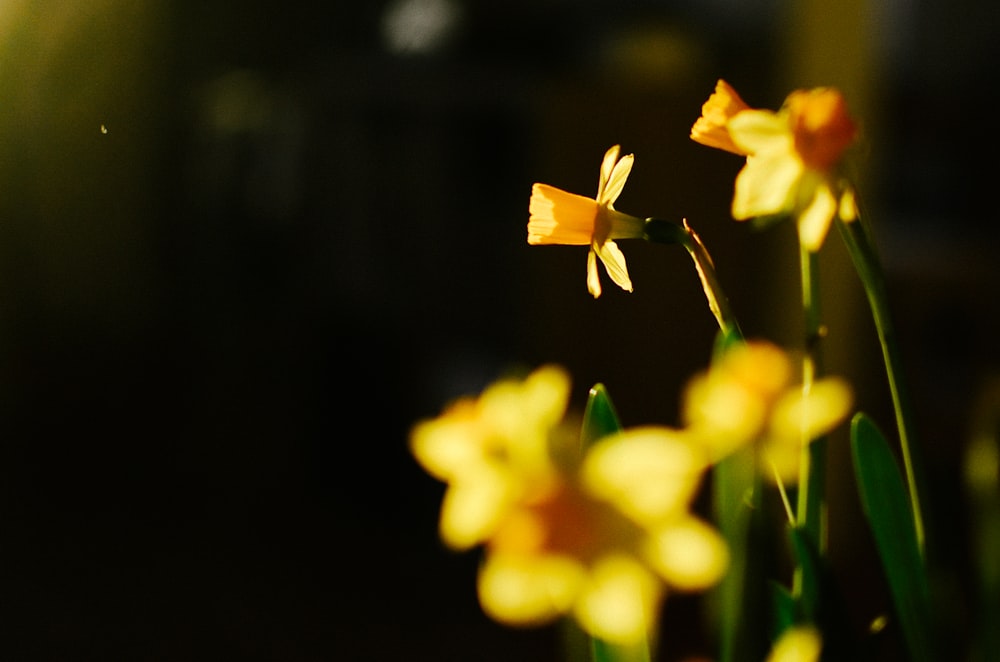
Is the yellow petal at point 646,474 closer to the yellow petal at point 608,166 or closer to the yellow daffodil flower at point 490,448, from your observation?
the yellow daffodil flower at point 490,448

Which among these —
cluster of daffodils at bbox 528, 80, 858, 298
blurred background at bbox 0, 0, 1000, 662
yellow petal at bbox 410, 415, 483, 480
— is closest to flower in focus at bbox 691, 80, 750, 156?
cluster of daffodils at bbox 528, 80, 858, 298

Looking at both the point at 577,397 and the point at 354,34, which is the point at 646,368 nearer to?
the point at 577,397

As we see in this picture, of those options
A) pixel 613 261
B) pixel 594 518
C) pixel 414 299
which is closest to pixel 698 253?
pixel 613 261

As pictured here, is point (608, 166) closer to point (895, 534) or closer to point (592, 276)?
point (592, 276)

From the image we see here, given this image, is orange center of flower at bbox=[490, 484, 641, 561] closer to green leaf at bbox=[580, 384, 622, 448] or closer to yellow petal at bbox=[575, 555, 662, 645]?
yellow petal at bbox=[575, 555, 662, 645]

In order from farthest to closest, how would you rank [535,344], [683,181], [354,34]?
[354,34] → [535,344] → [683,181]

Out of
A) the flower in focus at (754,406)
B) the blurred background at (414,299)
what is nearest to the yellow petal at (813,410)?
the flower in focus at (754,406)

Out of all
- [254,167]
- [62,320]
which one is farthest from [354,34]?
[62,320]
